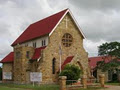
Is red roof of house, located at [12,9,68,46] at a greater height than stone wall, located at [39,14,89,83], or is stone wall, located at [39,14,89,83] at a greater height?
red roof of house, located at [12,9,68,46]

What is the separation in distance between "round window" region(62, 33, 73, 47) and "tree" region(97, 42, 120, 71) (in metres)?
9.80

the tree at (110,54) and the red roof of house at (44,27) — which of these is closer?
the red roof of house at (44,27)

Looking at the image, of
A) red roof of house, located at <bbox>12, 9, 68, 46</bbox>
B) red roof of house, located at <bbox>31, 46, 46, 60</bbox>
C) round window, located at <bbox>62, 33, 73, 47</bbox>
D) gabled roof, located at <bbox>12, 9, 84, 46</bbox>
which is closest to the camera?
red roof of house, located at <bbox>31, 46, 46, 60</bbox>

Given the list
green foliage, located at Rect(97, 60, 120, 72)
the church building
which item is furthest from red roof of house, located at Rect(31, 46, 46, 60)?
green foliage, located at Rect(97, 60, 120, 72)

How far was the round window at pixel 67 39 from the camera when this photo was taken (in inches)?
1965

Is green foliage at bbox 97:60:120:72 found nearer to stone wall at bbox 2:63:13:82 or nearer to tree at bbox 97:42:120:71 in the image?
tree at bbox 97:42:120:71

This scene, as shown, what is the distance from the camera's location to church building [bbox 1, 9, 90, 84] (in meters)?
47.0

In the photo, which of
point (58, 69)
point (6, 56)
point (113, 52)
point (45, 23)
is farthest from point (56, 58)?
point (6, 56)

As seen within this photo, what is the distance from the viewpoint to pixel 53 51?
4800 cm

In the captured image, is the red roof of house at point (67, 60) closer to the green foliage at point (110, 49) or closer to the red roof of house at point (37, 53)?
the red roof of house at point (37, 53)

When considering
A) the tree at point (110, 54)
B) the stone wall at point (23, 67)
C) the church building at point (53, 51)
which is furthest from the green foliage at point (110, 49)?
the stone wall at point (23, 67)

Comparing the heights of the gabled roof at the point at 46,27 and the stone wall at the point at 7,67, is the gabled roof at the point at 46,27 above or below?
above

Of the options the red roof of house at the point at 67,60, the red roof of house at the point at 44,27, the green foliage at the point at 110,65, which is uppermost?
the red roof of house at the point at 44,27

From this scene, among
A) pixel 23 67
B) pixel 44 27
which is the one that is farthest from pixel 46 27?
pixel 23 67
